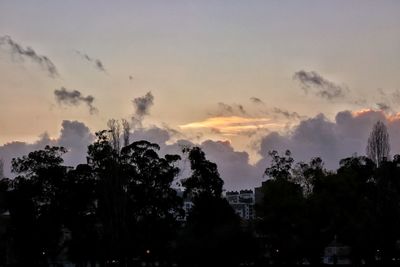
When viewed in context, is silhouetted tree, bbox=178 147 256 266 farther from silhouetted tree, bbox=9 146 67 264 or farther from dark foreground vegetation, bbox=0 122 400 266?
Answer: silhouetted tree, bbox=9 146 67 264

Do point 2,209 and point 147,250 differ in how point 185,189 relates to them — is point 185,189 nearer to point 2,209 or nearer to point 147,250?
point 147,250

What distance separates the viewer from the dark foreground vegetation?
7831cm

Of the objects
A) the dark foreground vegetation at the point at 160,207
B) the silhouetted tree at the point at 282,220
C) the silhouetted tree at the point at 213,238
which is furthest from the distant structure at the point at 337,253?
the silhouetted tree at the point at 213,238

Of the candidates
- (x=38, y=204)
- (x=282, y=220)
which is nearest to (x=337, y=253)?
(x=282, y=220)

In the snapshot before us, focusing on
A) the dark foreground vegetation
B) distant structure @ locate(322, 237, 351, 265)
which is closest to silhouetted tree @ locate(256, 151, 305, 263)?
the dark foreground vegetation

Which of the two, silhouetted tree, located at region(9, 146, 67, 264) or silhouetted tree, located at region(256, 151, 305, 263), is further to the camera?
silhouetted tree, located at region(9, 146, 67, 264)

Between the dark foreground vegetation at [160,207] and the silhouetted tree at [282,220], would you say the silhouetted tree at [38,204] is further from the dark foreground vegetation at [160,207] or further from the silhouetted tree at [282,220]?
the silhouetted tree at [282,220]

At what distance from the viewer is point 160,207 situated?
87.9 metres

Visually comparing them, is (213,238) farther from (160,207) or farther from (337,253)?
(337,253)

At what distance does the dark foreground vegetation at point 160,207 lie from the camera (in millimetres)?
78312

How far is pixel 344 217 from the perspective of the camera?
3159 inches

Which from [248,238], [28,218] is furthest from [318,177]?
[28,218]

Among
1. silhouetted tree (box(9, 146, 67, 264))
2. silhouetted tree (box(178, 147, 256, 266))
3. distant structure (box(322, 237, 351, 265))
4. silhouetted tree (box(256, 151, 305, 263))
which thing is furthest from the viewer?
distant structure (box(322, 237, 351, 265))

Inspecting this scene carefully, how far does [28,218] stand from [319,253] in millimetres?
34198
